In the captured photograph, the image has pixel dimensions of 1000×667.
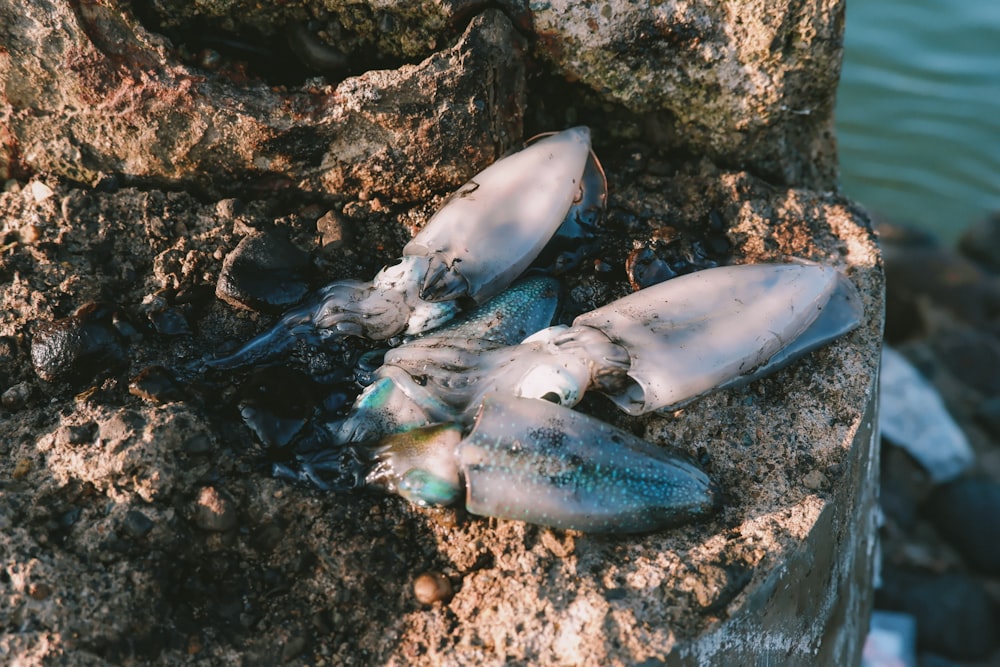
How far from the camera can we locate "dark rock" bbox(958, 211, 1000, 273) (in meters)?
7.23

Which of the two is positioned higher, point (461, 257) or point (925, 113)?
point (461, 257)

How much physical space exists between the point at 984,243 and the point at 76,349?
7.18 m

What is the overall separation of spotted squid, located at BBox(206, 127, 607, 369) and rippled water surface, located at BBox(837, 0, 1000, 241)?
553 cm

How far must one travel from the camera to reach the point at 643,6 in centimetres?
287

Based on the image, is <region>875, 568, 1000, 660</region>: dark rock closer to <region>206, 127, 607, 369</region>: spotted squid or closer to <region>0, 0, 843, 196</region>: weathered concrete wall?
<region>0, 0, 843, 196</region>: weathered concrete wall

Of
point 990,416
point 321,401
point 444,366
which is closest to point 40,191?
point 321,401

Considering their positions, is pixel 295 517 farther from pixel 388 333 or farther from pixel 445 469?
pixel 388 333

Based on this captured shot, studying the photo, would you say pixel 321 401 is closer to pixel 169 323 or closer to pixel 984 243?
pixel 169 323

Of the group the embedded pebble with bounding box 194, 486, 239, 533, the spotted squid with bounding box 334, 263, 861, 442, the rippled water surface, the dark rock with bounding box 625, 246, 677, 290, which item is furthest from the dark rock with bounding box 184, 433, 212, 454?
the rippled water surface

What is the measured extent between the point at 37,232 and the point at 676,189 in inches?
87.4

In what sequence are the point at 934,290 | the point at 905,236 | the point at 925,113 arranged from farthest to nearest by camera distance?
the point at 925,113, the point at 905,236, the point at 934,290

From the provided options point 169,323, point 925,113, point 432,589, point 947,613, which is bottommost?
point 947,613

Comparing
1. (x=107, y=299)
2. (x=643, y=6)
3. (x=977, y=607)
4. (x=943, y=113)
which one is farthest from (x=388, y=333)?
(x=943, y=113)

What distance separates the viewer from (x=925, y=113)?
8039 mm
